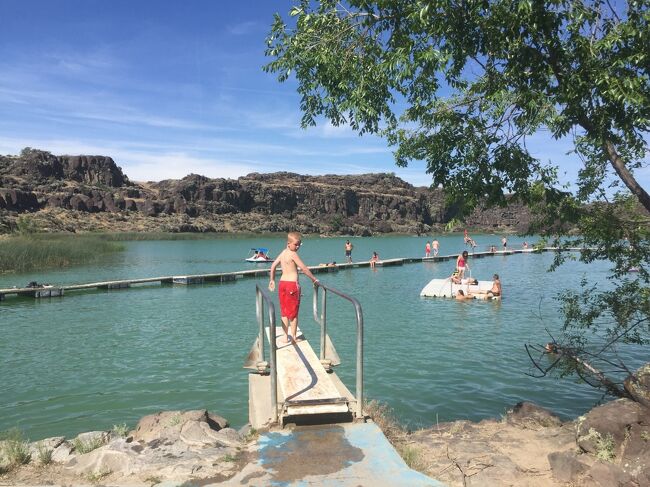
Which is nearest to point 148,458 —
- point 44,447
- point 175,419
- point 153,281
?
point 44,447

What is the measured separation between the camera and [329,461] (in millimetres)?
4992

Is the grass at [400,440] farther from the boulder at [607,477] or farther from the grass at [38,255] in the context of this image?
the grass at [38,255]

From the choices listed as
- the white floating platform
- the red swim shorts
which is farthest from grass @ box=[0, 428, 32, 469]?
the white floating platform

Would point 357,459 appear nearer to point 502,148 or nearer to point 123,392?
point 502,148

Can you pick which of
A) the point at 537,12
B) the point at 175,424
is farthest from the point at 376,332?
the point at 537,12

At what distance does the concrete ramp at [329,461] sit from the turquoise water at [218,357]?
4034 mm

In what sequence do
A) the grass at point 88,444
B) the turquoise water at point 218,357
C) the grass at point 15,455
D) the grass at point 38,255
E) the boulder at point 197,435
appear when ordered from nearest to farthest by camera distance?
the grass at point 15,455, the boulder at point 197,435, the grass at point 88,444, the turquoise water at point 218,357, the grass at point 38,255

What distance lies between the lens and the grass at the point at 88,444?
6.33 metres

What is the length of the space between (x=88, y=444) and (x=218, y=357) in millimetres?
6945

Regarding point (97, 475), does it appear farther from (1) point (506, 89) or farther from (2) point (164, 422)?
(1) point (506, 89)

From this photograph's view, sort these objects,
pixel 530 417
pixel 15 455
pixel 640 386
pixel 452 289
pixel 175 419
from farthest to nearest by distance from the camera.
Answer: pixel 452 289, pixel 530 417, pixel 175 419, pixel 640 386, pixel 15 455

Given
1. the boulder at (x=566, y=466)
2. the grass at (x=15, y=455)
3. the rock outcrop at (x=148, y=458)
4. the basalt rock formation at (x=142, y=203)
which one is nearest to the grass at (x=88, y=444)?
the rock outcrop at (x=148, y=458)

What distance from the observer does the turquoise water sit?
10.1m

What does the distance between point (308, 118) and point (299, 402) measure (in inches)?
166
